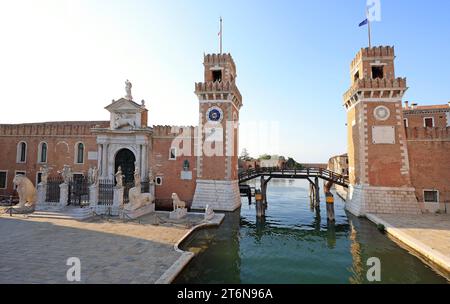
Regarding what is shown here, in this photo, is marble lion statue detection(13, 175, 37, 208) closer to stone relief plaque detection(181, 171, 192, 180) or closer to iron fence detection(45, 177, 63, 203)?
iron fence detection(45, 177, 63, 203)

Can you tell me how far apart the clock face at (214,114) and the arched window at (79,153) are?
13.8 meters

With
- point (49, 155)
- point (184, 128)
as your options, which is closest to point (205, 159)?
point (184, 128)

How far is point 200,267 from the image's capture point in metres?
9.17

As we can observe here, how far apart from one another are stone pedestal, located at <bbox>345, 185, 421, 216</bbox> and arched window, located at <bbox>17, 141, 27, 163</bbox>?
32960 mm

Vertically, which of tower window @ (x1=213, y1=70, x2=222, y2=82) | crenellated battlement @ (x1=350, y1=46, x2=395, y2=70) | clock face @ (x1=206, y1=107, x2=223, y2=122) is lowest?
clock face @ (x1=206, y1=107, x2=223, y2=122)

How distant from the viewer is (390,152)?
63.8 ft

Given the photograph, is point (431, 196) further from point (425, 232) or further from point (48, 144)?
point (48, 144)

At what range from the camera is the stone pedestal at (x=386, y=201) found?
18.6 m

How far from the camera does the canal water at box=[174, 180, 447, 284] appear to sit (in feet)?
28.6

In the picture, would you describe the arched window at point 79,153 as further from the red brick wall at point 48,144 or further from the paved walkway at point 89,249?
the paved walkway at point 89,249

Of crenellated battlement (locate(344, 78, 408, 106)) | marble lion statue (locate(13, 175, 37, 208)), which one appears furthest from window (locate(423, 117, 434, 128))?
marble lion statue (locate(13, 175, 37, 208))

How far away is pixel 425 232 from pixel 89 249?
56.0 ft

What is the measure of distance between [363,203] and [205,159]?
540 inches

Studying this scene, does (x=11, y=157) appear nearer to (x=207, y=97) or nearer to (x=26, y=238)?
(x=26, y=238)
